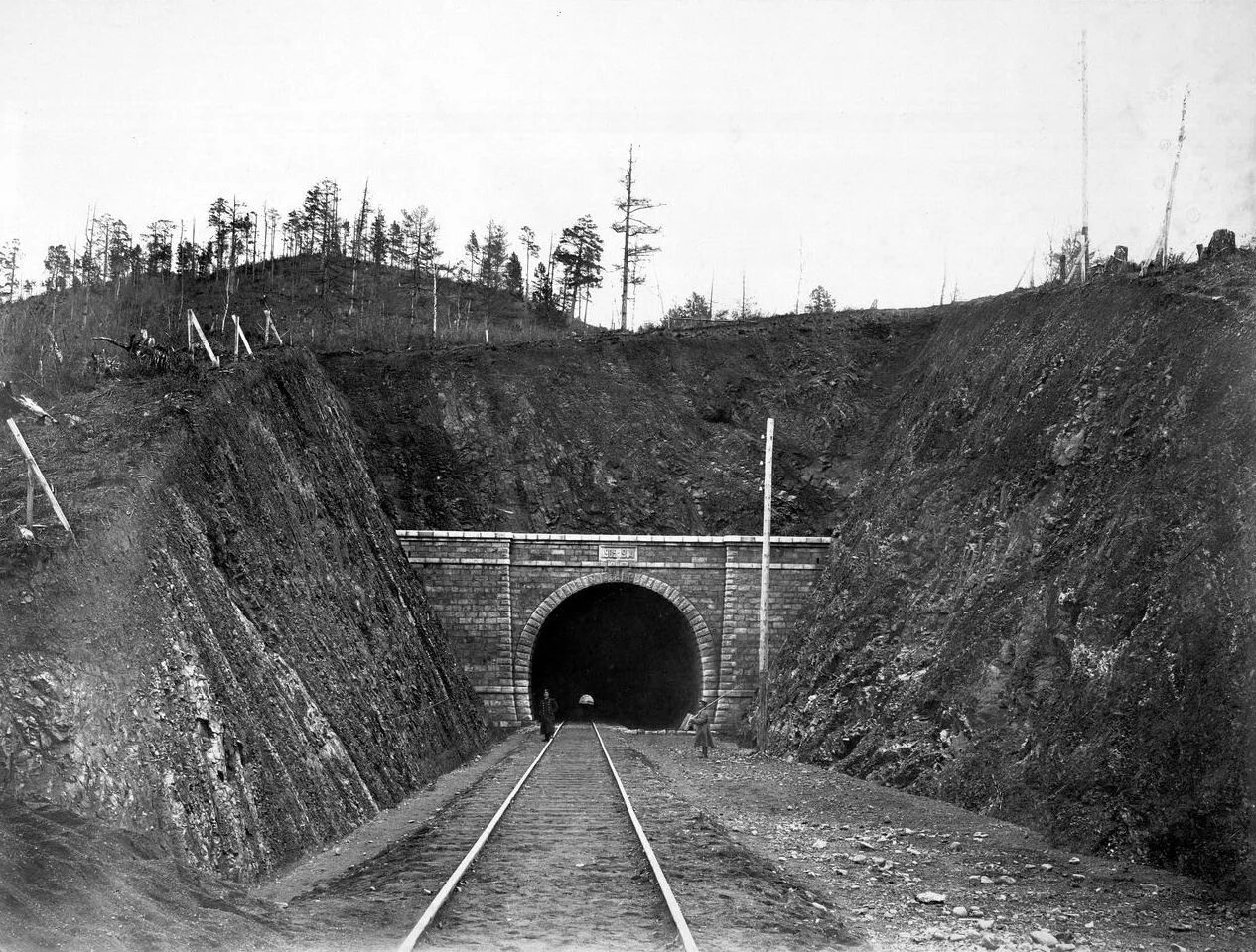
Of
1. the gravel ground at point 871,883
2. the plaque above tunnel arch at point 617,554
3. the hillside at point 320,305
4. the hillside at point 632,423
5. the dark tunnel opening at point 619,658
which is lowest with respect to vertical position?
the dark tunnel opening at point 619,658

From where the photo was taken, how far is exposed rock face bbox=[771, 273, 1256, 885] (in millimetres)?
9172

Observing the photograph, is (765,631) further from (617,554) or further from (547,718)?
(617,554)

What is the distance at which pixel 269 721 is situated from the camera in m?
10.5

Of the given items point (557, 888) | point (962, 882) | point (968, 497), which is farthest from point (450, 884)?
point (968, 497)

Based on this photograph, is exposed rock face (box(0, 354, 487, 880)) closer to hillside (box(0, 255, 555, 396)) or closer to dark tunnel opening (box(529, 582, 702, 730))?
dark tunnel opening (box(529, 582, 702, 730))

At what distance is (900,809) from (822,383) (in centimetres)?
2105

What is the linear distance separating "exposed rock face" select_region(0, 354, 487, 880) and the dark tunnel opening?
14.1 metres

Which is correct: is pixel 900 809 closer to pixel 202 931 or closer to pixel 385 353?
pixel 202 931

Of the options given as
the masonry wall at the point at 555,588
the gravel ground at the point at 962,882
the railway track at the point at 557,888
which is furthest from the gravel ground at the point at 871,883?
the masonry wall at the point at 555,588

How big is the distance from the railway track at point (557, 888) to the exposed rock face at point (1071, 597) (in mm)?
4127

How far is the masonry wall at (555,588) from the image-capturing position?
88.9 ft

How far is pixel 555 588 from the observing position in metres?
27.5

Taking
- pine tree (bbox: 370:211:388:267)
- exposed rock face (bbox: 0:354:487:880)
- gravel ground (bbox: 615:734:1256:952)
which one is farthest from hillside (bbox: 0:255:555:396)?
gravel ground (bbox: 615:734:1256:952)

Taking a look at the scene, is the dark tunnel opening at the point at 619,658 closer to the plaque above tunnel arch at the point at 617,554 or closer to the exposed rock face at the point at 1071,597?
the plaque above tunnel arch at the point at 617,554
